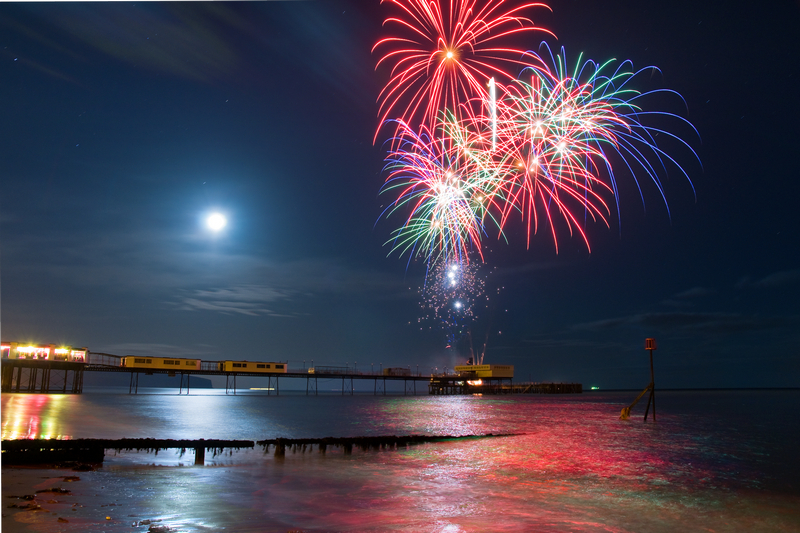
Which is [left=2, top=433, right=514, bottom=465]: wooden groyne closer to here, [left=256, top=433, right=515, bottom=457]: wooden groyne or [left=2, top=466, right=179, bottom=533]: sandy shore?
[left=256, top=433, right=515, bottom=457]: wooden groyne

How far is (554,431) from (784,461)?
13421 mm

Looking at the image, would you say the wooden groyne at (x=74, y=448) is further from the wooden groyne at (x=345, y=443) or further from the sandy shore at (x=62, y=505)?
the wooden groyne at (x=345, y=443)

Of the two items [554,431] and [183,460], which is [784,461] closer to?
[554,431]

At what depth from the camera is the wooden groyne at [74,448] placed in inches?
691

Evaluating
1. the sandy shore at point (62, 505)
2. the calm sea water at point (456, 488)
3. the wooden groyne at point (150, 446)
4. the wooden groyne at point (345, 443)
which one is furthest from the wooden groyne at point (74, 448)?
the wooden groyne at point (345, 443)

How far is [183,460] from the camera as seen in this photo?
21.4 metres

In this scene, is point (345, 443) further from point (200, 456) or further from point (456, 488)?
point (456, 488)

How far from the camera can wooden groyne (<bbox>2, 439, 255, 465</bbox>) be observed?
1755 cm

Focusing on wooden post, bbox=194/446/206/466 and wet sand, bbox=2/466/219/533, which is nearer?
wet sand, bbox=2/466/219/533

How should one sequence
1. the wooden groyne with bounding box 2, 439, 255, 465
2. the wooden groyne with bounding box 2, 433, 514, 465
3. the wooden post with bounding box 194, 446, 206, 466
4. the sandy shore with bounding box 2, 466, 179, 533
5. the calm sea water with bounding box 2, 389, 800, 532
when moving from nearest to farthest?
the sandy shore with bounding box 2, 466, 179, 533 < the calm sea water with bounding box 2, 389, 800, 532 < the wooden groyne with bounding box 2, 439, 255, 465 < the wooden groyne with bounding box 2, 433, 514, 465 < the wooden post with bounding box 194, 446, 206, 466

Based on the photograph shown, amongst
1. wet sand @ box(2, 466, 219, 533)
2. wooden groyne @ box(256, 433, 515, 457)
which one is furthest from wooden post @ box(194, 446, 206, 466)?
wet sand @ box(2, 466, 219, 533)

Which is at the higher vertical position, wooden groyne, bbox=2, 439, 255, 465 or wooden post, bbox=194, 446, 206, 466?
wooden groyne, bbox=2, 439, 255, 465

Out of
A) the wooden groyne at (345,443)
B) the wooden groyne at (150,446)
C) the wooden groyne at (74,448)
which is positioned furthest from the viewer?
the wooden groyne at (345,443)

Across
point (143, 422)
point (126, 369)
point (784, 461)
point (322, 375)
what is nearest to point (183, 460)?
point (143, 422)
